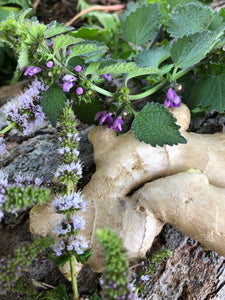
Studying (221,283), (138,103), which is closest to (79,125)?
(138,103)

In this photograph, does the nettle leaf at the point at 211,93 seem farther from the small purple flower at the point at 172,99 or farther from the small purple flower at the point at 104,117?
the small purple flower at the point at 104,117

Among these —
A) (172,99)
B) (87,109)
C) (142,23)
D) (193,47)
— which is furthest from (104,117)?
(142,23)

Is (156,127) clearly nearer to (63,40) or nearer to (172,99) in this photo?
(172,99)

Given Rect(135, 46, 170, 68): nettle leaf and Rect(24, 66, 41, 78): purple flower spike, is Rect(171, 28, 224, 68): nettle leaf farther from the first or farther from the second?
Rect(24, 66, 41, 78): purple flower spike

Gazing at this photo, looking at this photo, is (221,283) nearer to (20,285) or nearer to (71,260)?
(71,260)

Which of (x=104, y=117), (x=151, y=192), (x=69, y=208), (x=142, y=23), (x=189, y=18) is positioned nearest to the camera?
(x=69, y=208)

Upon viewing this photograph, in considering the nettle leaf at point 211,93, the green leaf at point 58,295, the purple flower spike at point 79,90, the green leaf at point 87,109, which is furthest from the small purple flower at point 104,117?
the green leaf at point 58,295

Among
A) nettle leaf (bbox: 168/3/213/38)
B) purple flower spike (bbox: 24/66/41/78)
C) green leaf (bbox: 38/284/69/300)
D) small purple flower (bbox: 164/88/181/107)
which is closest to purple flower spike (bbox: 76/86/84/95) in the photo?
purple flower spike (bbox: 24/66/41/78)
